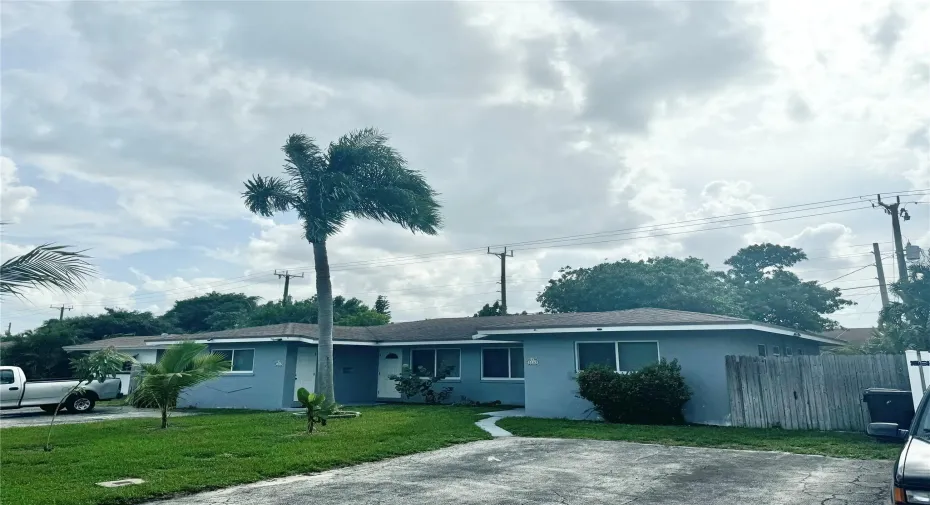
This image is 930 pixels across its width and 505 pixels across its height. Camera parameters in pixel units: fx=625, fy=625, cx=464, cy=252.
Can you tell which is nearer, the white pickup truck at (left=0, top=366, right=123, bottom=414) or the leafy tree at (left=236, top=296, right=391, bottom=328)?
the white pickup truck at (left=0, top=366, right=123, bottom=414)

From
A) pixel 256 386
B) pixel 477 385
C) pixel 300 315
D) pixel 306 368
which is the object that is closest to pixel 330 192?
pixel 306 368

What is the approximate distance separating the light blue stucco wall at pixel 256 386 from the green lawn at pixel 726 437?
8.78 meters

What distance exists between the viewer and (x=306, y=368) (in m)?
21.8

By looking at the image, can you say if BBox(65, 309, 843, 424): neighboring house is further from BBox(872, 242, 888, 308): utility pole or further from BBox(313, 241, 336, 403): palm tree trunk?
BBox(872, 242, 888, 308): utility pole

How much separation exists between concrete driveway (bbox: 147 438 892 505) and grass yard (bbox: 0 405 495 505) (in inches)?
21.8

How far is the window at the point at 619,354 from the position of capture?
15789mm

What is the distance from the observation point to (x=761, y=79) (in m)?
11.7

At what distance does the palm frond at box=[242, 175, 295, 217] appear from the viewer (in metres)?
17.0

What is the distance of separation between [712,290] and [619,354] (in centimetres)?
1898

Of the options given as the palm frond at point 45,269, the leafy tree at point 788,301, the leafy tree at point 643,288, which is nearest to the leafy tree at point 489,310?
the leafy tree at point 643,288

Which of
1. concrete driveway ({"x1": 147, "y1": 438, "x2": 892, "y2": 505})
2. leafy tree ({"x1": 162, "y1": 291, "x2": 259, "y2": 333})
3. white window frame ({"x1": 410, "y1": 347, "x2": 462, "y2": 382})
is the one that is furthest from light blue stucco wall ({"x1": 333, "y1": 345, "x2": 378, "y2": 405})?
leafy tree ({"x1": 162, "y1": 291, "x2": 259, "y2": 333})

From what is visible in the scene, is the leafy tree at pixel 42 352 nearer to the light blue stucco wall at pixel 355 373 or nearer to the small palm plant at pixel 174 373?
the light blue stucco wall at pixel 355 373

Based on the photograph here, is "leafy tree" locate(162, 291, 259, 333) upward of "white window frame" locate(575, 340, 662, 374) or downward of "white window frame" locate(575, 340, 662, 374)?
upward

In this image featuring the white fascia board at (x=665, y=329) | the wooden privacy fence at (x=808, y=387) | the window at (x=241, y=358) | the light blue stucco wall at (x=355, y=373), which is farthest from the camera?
the light blue stucco wall at (x=355, y=373)
